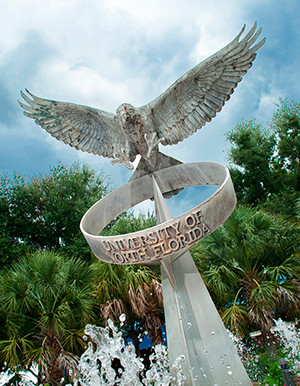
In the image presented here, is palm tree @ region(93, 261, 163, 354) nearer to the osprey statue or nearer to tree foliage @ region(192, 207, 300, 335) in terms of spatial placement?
tree foliage @ region(192, 207, 300, 335)

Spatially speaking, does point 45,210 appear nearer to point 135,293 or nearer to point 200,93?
point 135,293

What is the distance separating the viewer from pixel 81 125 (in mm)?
6488

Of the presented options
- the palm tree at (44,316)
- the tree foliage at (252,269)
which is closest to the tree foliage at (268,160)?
the tree foliage at (252,269)

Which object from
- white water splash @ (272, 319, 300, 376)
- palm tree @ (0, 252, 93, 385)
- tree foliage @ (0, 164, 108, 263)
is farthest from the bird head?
tree foliage @ (0, 164, 108, 263)

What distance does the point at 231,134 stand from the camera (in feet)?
69.9

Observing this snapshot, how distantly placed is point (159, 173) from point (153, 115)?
1.12 m

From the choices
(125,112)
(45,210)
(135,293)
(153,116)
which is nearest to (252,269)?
(135,293)

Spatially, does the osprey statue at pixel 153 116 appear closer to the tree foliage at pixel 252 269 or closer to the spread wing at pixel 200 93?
the spread wing at pixel 200 93

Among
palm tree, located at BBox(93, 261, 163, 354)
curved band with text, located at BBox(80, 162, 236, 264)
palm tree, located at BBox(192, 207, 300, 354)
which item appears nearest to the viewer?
curved band with text, located at BBox(80, 162, 236, 264)

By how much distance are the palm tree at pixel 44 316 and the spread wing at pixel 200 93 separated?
4.74 meters

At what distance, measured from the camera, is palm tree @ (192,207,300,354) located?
27.9 ft

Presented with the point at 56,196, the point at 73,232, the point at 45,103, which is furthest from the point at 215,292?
the point at 56,196

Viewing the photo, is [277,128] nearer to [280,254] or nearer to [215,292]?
[280,254]

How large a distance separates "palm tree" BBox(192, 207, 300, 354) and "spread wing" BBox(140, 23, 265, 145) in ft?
14.4
